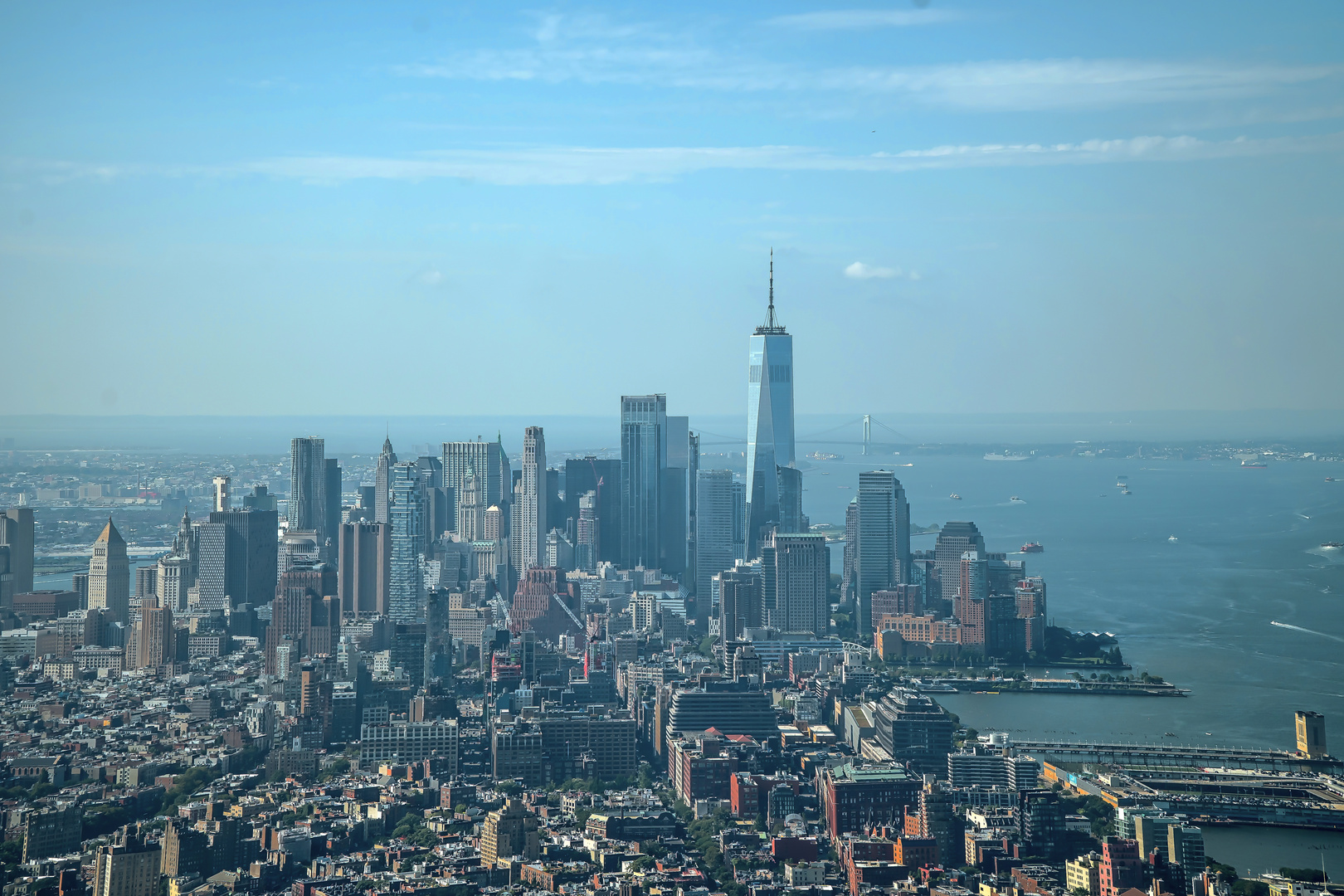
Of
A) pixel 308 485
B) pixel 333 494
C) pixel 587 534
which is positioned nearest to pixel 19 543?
pixel 308 485

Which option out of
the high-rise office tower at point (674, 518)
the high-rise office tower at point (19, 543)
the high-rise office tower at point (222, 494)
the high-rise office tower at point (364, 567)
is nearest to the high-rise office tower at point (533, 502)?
the high-rise office tower at point (674, 518)

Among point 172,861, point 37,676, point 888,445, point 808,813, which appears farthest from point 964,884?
point 888,445

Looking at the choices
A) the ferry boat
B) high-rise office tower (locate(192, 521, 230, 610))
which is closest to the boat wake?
the ferry boat

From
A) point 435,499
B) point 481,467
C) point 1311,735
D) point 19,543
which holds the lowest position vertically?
point 1311,735

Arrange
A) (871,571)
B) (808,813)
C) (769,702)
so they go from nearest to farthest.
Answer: (808,813)
(769,702)
(871,571)

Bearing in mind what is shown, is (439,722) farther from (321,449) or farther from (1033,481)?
(1033,481)

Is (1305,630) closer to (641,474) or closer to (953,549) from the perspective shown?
(953,549)
